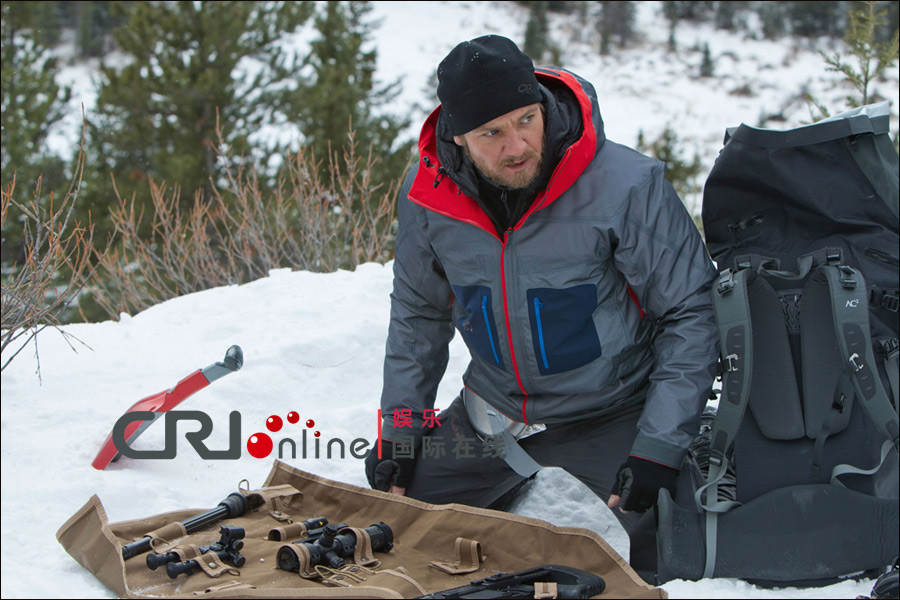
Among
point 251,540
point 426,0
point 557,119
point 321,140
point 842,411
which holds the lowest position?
point 251,540

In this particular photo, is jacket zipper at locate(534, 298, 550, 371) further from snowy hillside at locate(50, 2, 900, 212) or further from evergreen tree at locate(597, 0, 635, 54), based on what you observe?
evergreen tree at locate(597, 0, 635, 54)

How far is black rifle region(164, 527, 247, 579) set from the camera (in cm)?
202

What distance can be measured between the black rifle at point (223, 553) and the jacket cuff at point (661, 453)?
3.59 feet

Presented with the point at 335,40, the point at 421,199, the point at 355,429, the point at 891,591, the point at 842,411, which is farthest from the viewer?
the point at 335,40

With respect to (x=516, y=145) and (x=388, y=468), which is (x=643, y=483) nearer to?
(x=388, y=468)

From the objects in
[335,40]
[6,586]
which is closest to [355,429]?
[6,586]

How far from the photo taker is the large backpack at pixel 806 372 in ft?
6.46

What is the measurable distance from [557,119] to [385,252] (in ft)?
17.2

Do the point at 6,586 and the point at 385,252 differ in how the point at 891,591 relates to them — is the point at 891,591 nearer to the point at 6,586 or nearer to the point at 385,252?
the point at 6,586

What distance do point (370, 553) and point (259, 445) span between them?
3.83 ft

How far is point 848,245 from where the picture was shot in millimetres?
2156

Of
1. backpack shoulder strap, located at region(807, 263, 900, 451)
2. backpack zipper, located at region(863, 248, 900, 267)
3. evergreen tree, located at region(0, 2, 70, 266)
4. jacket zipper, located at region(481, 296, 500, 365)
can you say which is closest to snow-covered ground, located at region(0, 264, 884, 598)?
backpack shoulder strap, located at region(807, 263, 900, 451)

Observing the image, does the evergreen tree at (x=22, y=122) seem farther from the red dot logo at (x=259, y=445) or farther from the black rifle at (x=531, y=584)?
the black rifle at (x=531, y=584)

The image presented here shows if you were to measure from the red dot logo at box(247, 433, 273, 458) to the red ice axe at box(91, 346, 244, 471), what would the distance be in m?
0.41
